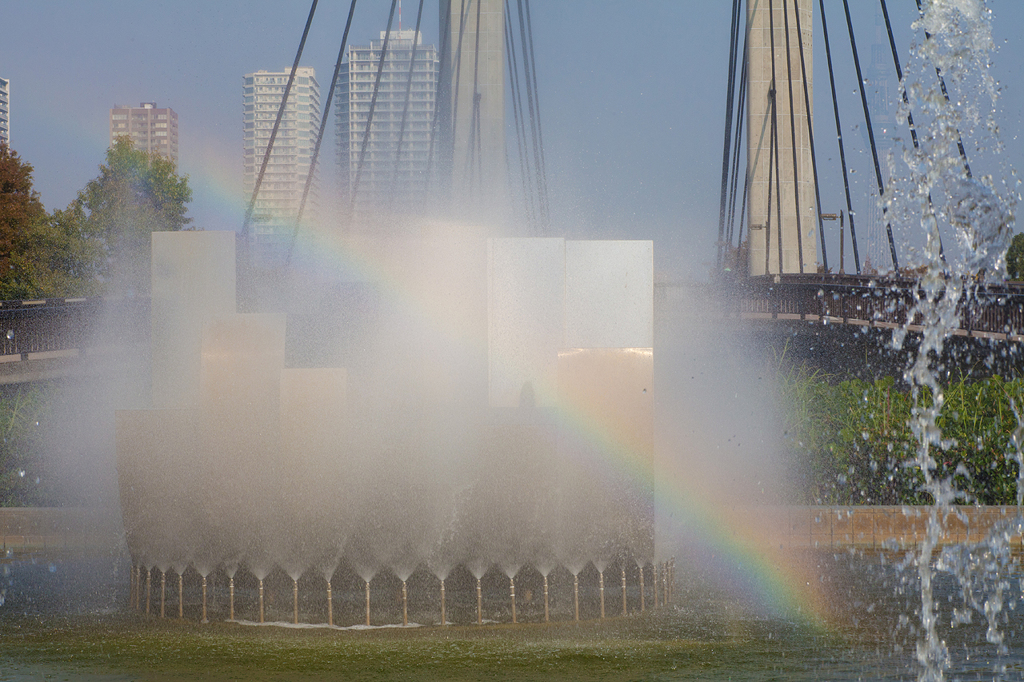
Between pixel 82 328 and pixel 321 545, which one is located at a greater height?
pixel 82 328

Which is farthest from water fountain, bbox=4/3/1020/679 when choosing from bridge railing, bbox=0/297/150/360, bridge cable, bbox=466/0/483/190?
bridge cable, bbox=466/0/483/190

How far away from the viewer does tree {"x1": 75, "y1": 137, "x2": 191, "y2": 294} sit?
46.5 metres

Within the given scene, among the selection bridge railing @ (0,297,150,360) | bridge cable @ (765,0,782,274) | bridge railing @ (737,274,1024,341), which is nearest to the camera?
bridge railing @ (737,274,1024,341)

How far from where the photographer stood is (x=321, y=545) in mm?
6160

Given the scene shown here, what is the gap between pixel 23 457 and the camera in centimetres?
974

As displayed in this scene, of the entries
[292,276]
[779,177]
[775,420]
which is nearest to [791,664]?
[775,420]

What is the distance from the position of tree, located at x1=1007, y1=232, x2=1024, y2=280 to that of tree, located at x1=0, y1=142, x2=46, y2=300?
46.6m

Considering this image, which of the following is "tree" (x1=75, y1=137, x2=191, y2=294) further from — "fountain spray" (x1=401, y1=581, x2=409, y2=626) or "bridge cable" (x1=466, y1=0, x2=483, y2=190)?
"fountain spray" (x1=401, y1=581, x2=409, y2=626)

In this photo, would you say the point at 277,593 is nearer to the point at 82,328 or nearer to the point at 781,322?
the point at 82,328

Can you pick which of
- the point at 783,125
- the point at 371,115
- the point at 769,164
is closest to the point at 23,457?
the point at 371,115

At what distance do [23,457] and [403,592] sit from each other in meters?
5.28

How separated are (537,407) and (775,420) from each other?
185 inches

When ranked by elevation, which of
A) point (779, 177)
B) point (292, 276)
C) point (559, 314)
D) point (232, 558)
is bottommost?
point (232, 558)

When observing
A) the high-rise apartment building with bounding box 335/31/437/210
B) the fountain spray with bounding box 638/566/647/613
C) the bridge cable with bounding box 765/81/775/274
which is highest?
the high-rise apartment building with bounding box 335/31/437/210
